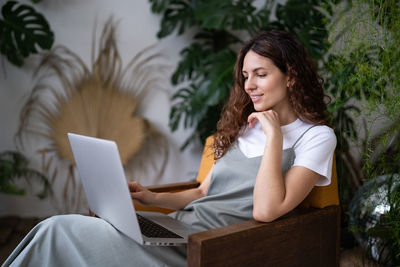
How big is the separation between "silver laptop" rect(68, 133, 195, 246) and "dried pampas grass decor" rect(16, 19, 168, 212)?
1.66 metres

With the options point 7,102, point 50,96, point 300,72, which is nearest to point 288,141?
point 300,72

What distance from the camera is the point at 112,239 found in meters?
1.16

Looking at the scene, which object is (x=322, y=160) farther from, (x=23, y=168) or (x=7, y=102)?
(x=7, y=102)

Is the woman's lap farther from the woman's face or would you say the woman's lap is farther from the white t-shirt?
the woman's face

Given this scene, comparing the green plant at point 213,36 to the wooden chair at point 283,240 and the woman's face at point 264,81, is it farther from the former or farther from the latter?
the wooden chair at point 283,240

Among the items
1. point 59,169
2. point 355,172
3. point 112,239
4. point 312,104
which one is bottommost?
point 59,169

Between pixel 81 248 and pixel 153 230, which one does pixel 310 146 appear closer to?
pixel 153 230

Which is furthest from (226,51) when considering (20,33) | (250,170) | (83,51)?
(20,33)

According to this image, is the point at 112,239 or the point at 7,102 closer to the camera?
the point at 112,239

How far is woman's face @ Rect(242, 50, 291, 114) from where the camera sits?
1.40 meters

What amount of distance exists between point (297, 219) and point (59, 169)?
2264mm

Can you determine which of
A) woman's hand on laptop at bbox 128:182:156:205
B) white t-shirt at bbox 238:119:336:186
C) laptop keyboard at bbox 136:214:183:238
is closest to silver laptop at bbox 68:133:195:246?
laptop keyboard at bbox 136:214:183:238

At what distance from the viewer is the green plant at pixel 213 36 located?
99.5 inches

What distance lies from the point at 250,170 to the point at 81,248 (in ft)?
2.18
